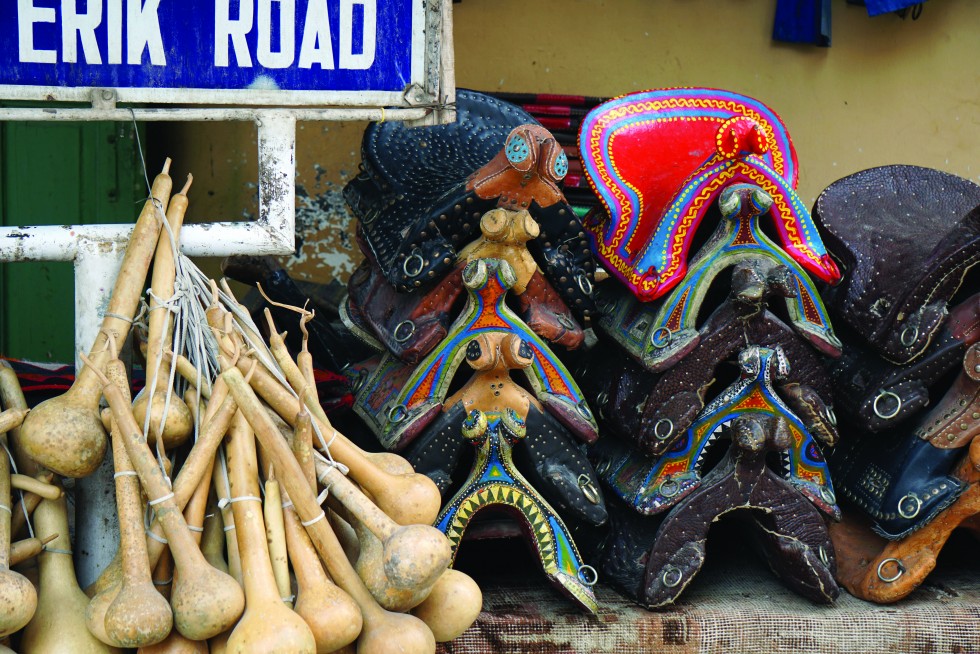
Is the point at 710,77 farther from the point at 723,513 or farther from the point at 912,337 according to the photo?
the point at 723,513

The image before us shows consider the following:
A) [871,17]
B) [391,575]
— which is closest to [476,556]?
[391,575]

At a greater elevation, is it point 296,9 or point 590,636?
point 296,9

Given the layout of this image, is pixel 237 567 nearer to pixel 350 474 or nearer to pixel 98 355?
pixel 350 474

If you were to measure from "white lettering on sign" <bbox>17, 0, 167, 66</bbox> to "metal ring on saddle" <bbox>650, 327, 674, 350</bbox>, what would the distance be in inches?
39.8

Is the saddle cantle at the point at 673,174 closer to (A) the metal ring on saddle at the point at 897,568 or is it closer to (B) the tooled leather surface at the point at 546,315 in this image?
(B) the tooled leather surface at the point at 546,315

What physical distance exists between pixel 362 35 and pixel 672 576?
1144 millimetres

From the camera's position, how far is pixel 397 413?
7.35ft

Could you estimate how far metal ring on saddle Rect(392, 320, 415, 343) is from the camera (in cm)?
225

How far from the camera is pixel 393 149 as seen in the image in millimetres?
2578

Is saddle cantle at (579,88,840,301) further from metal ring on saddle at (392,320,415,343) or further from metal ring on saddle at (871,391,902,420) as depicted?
metal ring on saddle at (392,320,415,343)

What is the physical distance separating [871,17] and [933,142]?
1.58 feet

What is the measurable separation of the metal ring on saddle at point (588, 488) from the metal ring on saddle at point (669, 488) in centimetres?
13

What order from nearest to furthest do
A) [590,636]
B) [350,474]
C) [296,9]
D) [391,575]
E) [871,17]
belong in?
[391,575] → [350,474] → [296,9] → [590,636] → [871,17]

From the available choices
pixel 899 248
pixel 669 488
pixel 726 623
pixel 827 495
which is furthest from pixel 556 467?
pixel 899 248
